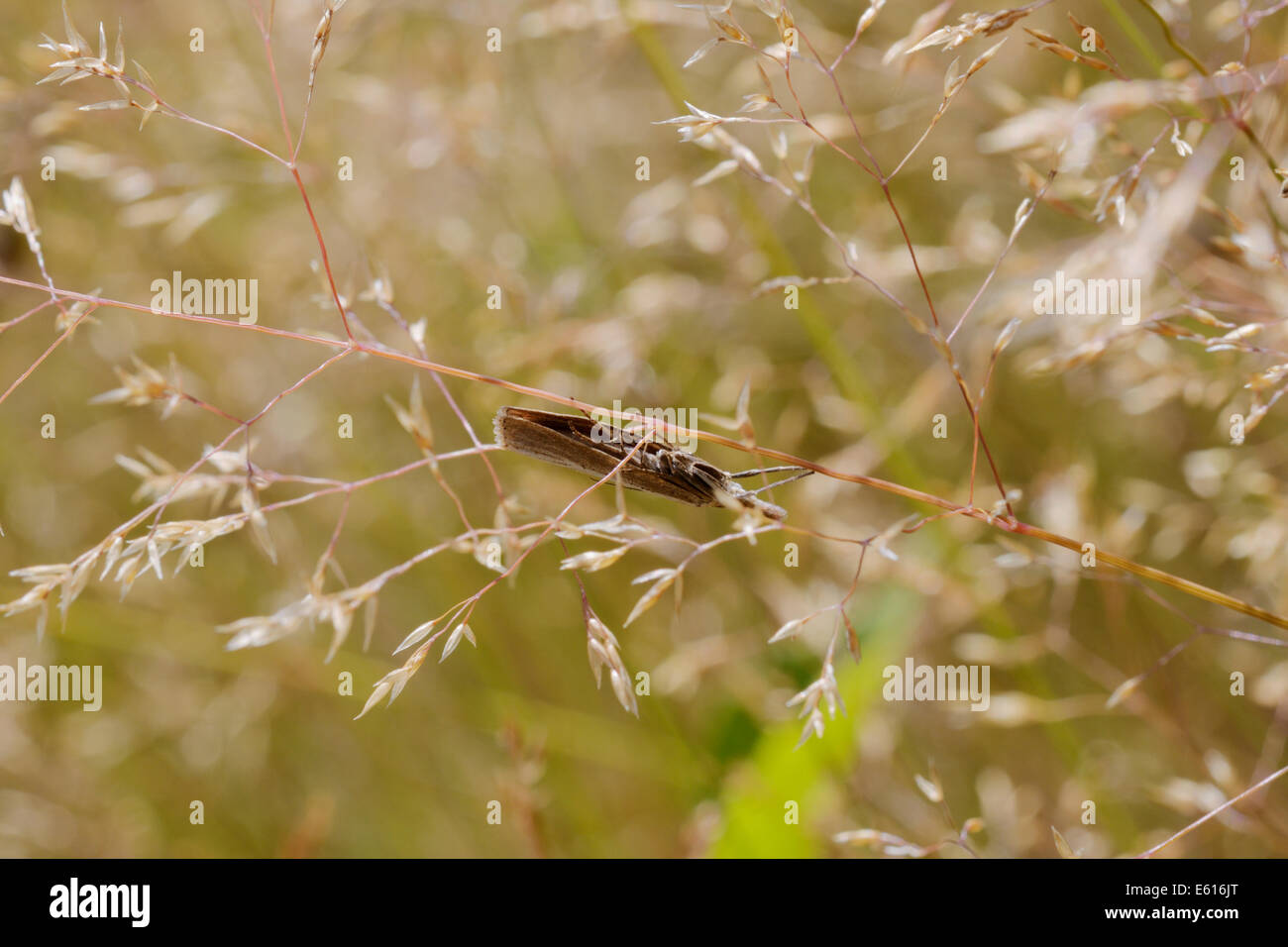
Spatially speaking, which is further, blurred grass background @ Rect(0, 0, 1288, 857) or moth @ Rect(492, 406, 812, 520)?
blurred grass background @ Rect(0, 0, 1288, 857)

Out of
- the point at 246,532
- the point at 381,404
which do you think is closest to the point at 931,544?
the point at 381,404

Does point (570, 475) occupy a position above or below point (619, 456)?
above

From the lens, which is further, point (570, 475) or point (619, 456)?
point (570, 475)

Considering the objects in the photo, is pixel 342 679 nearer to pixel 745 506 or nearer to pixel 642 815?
pixel 642 815
